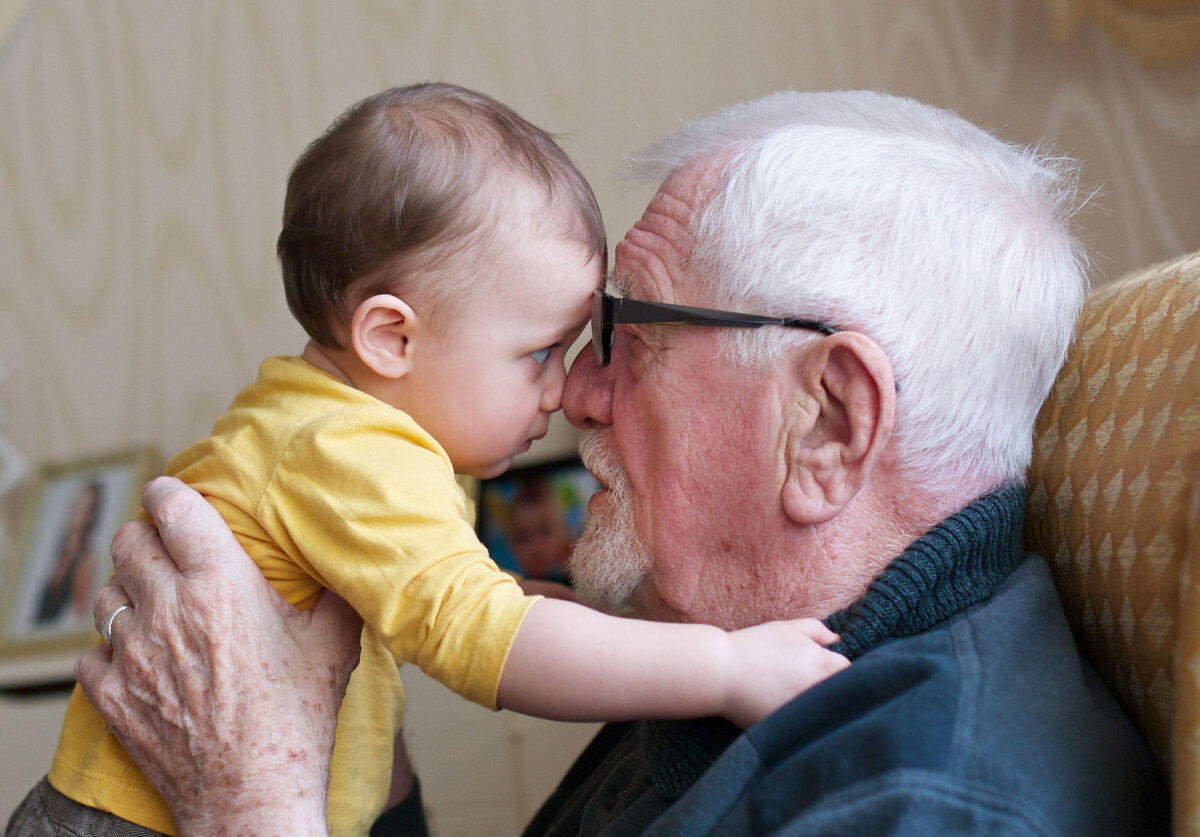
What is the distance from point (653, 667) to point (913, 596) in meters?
0.26

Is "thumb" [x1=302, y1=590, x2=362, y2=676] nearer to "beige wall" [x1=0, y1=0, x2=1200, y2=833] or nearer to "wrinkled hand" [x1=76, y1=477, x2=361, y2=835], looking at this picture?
"wrinkled hand" [x1=76, y1=477, x2=361, y2=835]

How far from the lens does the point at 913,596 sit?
935mm

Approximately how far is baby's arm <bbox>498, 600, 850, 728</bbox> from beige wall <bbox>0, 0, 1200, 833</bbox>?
4.92 ft

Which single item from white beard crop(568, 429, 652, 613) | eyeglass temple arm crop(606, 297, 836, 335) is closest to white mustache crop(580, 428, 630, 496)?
white beard crop(568, 429, 652, 613)

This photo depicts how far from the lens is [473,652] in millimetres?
896

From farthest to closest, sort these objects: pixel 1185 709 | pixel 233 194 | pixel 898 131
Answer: pixel 233 194 → pixel 898 131 → pixel 1185 709

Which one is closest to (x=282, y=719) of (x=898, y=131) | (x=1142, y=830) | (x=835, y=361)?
(x=835, y=361)

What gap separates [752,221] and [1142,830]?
2.16 ft

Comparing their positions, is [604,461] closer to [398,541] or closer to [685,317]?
[685,317]

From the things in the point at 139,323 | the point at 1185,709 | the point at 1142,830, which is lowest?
the point at 139,323

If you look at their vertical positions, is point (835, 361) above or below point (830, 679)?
above

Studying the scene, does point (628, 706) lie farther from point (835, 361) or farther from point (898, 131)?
point (898, 131)

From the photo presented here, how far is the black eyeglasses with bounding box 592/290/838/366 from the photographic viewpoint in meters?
1.03

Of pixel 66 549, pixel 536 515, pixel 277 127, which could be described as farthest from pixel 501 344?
pixel 66 549
